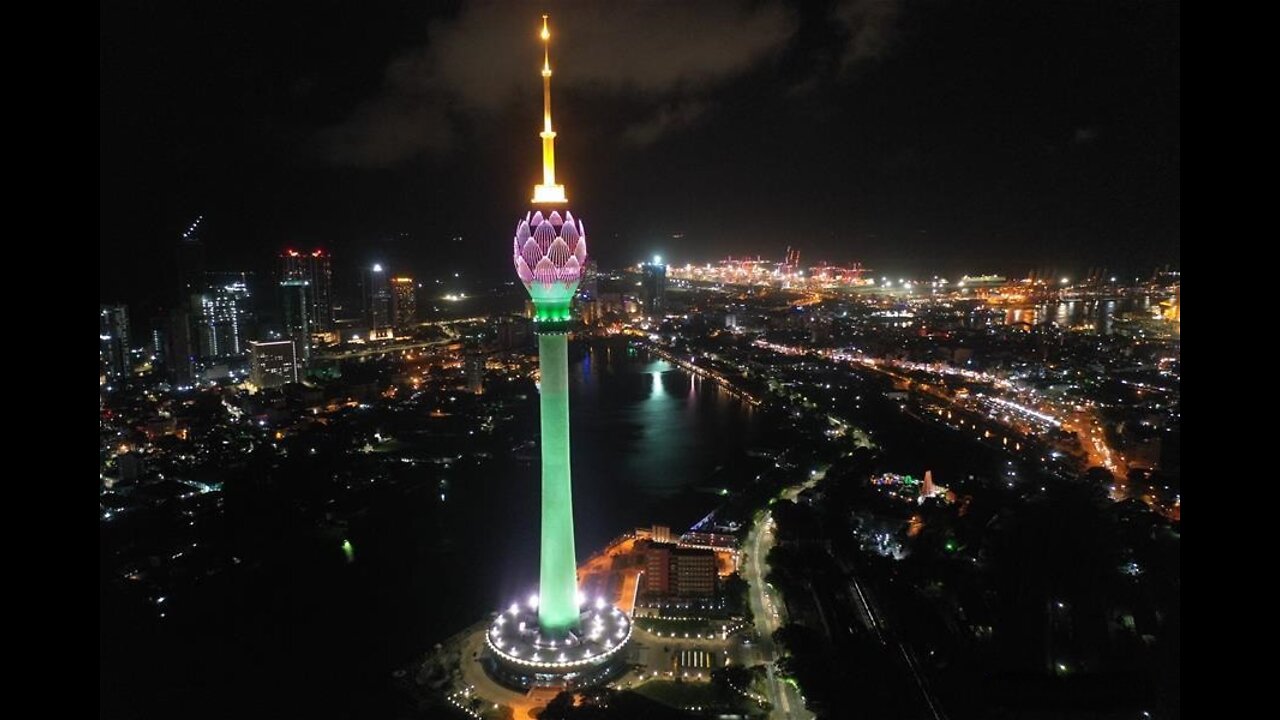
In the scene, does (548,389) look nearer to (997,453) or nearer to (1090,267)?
(997,453)

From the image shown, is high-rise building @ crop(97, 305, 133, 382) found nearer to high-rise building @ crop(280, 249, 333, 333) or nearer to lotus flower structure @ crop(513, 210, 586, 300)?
high-rise building @ crop(280, 249, 333, 333)

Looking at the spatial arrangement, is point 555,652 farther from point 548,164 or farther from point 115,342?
point 115,342

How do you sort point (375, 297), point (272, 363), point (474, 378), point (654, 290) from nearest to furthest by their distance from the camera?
point (474, 378)
point (272, 363)
point (375, 297)
point (654, 290)

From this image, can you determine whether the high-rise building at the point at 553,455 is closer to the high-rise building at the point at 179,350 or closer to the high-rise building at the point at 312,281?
the high-rise building at the point at 179,350

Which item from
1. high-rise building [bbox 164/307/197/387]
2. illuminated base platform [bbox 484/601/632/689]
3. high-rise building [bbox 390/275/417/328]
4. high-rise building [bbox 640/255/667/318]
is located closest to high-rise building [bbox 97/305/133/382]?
high-rise building [bbox 164/307/197/387]

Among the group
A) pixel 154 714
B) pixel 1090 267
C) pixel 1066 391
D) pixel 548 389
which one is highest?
pixel 1090 267

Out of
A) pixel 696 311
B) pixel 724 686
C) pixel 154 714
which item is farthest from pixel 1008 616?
pixel 696 311

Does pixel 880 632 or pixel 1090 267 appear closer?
pixel 880 632

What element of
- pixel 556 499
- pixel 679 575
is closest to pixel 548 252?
pixel 556 499
